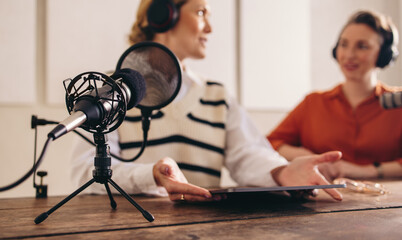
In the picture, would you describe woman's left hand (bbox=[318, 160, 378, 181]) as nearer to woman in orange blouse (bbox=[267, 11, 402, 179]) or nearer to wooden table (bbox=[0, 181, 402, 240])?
woman in orange blouse (bbox=[267, 11, 402, 179])

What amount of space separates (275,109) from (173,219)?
2.08 m

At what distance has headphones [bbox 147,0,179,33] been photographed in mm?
1192

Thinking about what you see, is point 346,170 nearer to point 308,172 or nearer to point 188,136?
point 188,136

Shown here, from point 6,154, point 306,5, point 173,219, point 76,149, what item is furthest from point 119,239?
point 306,5

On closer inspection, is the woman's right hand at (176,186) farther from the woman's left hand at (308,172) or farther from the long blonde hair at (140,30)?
the long blonde hair at (140,30)

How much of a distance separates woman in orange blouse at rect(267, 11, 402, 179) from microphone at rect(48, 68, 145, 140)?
136cm

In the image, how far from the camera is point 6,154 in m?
1.93

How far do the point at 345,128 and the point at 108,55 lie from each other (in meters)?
1.35

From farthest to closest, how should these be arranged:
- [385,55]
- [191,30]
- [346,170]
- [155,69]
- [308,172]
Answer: [385,55] < [346,170] < [191,30] < [308,172] < [155,69]

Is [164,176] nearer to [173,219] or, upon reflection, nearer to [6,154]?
[173,219]

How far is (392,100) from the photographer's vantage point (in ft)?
3.96

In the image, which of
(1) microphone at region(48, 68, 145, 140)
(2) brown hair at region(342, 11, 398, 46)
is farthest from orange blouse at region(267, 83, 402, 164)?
(1) microphone at region(48, 68, 145, 140)

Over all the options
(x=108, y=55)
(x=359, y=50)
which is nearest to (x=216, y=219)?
(x=359, y=50)

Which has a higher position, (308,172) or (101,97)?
(101,97)
